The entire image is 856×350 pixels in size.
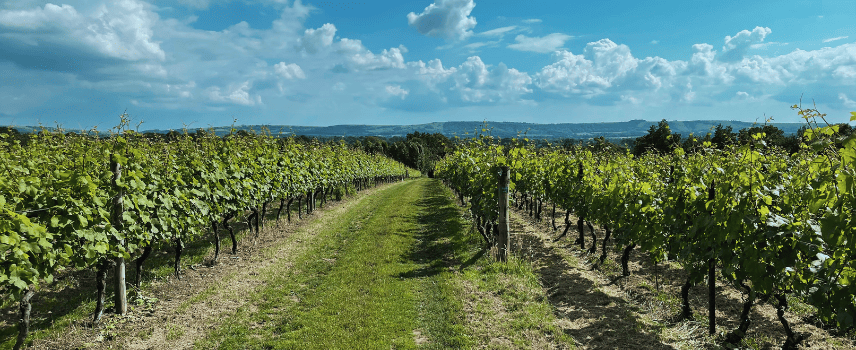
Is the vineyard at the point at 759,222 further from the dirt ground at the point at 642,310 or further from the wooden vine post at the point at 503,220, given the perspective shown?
the wooden vine post at the point at 503,220

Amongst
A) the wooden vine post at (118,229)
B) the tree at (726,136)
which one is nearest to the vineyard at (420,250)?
the wooden vine post at (118,229)

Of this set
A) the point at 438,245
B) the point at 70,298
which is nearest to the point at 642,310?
the point at 438,245

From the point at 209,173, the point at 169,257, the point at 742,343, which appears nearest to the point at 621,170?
the point at 742,343

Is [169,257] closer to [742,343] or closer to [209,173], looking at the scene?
[209,173]

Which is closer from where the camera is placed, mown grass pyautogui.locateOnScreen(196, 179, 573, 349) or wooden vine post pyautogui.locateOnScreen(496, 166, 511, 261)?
mown grass pyautogui.locateOnScreen(196, 179, 573, 349)

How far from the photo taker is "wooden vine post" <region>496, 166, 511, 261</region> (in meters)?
8.97

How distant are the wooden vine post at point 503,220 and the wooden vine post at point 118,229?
6.88 metres

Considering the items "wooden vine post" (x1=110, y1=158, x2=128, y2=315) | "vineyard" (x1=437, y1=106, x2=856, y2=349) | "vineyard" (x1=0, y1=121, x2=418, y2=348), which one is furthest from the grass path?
"vineyard" (x1=437, y1=106, x2=856, y2=349)

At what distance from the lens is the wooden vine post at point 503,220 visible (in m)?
8.97

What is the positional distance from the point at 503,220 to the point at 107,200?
23.4 ft

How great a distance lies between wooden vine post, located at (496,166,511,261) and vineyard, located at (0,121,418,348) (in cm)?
625

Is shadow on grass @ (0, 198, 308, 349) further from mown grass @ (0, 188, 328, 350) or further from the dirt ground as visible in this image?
the dirt ground

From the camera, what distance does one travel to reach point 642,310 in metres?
6.32

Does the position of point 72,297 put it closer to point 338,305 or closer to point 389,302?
point 338,305
